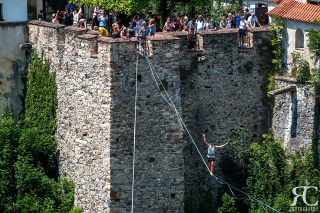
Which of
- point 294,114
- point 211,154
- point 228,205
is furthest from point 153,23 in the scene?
point 228,205

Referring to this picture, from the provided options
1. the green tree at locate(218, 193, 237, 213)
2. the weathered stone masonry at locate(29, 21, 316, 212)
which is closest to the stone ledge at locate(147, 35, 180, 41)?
the weathered stone masonry at locate(29, 21, 316, 212)

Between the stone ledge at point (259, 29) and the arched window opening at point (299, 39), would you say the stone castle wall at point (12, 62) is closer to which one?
the stone ledge at point (259, 29)

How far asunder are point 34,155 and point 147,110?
6032 mm

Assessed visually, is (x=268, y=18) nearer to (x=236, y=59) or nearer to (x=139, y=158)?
(x=236, y=59)

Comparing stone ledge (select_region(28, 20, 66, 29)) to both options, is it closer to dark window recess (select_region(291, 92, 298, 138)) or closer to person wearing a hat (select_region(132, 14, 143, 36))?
person wearing a hat (select_region(132, 14, 143, 36))

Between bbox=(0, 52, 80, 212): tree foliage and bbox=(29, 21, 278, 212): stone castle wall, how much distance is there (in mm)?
570

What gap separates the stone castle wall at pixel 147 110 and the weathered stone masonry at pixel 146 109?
0.03 meters

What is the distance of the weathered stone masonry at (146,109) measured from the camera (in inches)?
1206

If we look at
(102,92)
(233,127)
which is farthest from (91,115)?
(233,127)

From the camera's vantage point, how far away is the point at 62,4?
40.7 m

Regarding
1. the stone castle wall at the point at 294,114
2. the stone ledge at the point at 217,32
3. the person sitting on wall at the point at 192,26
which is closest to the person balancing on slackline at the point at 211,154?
the stone castle wall at the point at 294,114

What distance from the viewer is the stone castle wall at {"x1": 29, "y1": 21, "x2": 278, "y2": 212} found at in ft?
100

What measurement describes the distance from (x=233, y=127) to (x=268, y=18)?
5.68m

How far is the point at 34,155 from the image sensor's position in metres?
34.7
